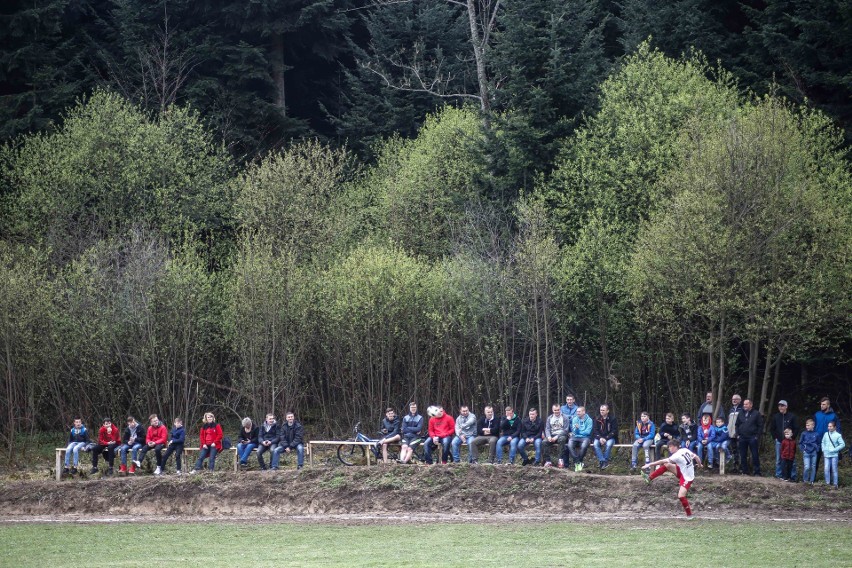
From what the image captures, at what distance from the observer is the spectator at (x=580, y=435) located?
85.8 feet

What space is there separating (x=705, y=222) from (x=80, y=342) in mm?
19207

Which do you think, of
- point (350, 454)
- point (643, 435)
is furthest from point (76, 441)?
point (643, 435)

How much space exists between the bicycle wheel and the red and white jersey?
9208mm

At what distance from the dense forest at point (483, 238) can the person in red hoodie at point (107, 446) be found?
18.2ft

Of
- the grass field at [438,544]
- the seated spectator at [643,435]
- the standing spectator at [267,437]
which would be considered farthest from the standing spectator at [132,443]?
the seated spectator at [643,435]

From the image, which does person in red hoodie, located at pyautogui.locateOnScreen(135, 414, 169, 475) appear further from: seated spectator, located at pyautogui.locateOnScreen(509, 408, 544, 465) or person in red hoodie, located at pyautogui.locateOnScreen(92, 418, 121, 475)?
seated spectator, located at pyautogui.locateOnScreen(509, 408, 544, 465)

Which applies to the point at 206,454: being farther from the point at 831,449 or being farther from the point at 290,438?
the point at 831,449

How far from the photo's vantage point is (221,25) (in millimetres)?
49500

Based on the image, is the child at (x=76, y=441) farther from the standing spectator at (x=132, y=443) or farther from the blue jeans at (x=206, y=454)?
the blue jeans at (x=206, y=454)

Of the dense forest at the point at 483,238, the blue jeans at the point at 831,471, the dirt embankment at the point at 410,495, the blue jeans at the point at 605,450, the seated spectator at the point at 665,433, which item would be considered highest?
the dense forest at the point at 483,238

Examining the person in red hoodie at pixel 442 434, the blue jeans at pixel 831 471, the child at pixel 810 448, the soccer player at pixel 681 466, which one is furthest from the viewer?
the person in red hoodie at pixel 442 434

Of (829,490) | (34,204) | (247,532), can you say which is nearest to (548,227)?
(829,490)

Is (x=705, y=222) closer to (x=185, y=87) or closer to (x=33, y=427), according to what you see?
(x=33, y=427)

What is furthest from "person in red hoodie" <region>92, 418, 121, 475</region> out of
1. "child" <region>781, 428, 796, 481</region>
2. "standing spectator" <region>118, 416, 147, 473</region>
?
"child" <region>781, 428, 796, 481</region>
